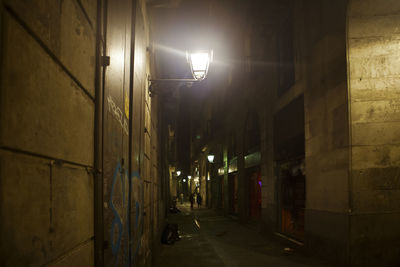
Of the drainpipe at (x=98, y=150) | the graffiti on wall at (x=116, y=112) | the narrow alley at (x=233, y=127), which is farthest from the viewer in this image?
the graffiti on wall at (x=116, y=112)

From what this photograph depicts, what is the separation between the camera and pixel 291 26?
12695mm

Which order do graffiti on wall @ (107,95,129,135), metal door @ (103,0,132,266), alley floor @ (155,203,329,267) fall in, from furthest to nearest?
alley floor @ (155,203,329,267), graffiti on wall @ (107,95,129,135), metal door @ (103,0,132,266)

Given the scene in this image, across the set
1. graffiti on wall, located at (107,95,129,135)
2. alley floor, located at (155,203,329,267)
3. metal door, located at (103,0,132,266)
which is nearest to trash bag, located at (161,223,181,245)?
alley floor, located at (155,203,329,267)

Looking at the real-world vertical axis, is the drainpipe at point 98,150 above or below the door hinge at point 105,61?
below

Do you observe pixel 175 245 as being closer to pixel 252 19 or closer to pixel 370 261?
pixel 370 261

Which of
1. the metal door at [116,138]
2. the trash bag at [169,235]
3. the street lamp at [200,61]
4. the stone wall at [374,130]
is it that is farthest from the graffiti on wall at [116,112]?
the trash bag at [169,235]

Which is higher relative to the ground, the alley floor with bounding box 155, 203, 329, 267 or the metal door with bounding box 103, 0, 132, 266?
the metal door with bounding box 103, 0, 132, 266

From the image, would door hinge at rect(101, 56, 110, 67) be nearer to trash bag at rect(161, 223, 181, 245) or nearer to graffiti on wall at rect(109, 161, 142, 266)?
graffiti on wall at rect(109, 161, 142, 266)

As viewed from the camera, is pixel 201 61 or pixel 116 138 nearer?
pixel 116 138

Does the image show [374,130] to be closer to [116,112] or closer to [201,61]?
[201,61]

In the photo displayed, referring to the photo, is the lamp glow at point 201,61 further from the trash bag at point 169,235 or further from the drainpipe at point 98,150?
the trash bag at point 169,235

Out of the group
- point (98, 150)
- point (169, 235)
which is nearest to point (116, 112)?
point (98, 150)

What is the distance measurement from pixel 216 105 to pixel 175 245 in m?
20.8

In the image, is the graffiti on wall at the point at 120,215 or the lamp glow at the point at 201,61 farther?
the lamp glow at the point at 201,61
